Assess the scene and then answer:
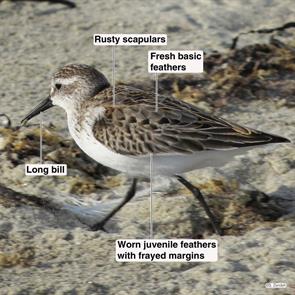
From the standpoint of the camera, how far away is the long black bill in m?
6.74

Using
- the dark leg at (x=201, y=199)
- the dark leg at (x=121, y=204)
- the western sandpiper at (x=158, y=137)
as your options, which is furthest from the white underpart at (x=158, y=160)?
the dark leg at (x=121, y=204)

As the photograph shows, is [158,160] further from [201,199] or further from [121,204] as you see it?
[121,204]

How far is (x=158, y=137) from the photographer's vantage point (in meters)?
5.86

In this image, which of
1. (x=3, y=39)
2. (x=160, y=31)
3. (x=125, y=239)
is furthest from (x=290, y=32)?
(x=125, y=239)

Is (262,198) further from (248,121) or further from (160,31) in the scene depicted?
(160,31)

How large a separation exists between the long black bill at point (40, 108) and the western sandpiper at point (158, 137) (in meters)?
0.66

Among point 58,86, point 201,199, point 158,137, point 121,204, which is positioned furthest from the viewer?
point 58,86

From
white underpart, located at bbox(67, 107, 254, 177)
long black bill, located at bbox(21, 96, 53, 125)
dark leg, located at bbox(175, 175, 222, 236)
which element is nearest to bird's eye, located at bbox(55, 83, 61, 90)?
long black bill, located at bbox(21, 96, 53, 125)

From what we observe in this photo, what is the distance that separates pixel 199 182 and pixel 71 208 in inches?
32.5

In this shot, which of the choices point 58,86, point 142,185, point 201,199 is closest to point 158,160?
point 201,199

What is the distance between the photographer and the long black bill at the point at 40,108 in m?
6.74

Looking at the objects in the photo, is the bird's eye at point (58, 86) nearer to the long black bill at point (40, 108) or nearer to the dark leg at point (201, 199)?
the long black bill at point (40, 108)

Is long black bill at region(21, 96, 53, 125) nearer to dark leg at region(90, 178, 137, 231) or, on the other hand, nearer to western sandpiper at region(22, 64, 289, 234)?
western sandpiper at region(22, 64, 289, 234)

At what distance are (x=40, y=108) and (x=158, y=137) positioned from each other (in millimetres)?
1193
